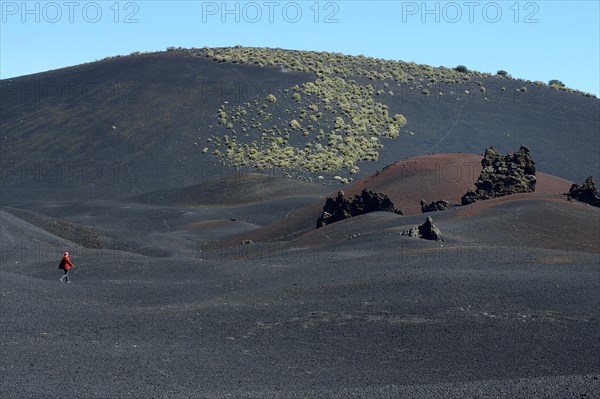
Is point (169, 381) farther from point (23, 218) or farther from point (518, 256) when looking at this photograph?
point (23, 218)

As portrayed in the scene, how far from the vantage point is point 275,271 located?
2691 cm

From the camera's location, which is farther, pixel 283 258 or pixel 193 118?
pixel 193 118

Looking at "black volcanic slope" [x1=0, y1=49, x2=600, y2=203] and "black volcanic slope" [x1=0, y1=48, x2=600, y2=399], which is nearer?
"black volcanic slope" [x1=0, y1=48, x2=600, y2=399]

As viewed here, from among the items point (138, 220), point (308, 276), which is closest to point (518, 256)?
point (308, 276)

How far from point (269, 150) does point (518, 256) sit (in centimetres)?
5306

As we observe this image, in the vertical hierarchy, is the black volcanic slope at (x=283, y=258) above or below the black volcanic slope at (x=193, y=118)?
below

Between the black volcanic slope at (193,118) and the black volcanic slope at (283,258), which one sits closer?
the black volcanic slope at (283,258)

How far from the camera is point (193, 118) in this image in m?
85.7

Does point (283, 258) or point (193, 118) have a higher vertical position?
point (193, 118)

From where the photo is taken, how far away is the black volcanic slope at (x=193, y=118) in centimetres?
7650

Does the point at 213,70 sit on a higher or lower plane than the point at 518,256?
higher

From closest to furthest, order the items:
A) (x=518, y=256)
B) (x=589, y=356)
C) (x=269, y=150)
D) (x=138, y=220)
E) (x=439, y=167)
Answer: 1. (x=589, y=356)
2. (x=518, y=256)
3. (x=439, y=167)
4. (x=138, y=220)
5. (x=269, y=150)

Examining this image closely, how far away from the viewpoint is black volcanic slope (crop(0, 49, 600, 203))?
76500 millimetres

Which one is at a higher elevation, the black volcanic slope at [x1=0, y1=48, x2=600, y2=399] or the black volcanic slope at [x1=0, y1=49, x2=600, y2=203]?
the black volcanic slope at [x1=0, y1=49, x2=600, y2=203]
